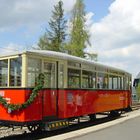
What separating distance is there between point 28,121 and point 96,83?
21.1 ft

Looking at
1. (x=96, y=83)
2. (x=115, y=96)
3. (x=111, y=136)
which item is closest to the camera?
(x=111, y=136)

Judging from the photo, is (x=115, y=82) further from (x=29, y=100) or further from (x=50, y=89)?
(x=29, y=100)

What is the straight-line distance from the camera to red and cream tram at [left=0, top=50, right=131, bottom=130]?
49.5 feet

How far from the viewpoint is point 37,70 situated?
51.7 ft

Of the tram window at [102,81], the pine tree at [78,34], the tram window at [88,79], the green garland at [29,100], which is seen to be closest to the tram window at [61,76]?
the green garland at [29,100]

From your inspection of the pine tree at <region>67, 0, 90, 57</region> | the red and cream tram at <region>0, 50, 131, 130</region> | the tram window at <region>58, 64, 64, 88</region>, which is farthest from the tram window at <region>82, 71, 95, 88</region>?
the pine tree at <region>67, 0, 90, 57</region>

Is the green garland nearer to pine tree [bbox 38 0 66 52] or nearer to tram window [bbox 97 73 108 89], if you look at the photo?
tram window [bbox 97 73 108 89]

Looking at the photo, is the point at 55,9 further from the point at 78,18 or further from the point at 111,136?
the point at 111,136

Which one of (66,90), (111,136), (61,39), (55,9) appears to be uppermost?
(55,9)

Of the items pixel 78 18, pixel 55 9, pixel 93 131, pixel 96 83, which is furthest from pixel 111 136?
pixel 55 9

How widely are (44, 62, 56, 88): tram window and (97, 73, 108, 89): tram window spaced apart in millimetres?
4673

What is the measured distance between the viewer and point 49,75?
54.0 feet

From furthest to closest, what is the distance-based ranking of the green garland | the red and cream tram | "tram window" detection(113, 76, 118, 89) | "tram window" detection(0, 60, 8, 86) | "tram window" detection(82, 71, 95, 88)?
"tram window" detection(113, 76, 118, 89), "tram window" detection(82, 71, 95, 88), "tram window" detection(0, 60, 8, 86), the red and cream tram, the green garland

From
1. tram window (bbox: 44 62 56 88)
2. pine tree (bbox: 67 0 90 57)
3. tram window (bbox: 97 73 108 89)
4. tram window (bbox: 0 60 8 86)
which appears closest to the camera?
tram window (bbox: 0 60 8 86)
